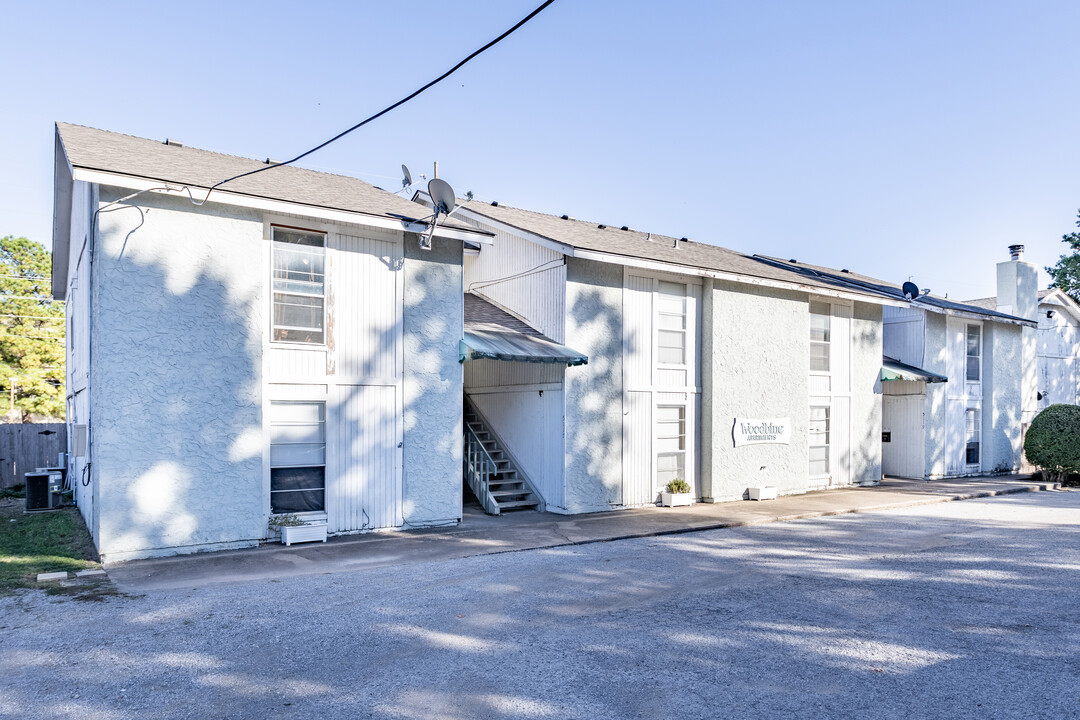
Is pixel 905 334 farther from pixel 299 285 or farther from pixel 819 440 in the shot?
pixel 299 285

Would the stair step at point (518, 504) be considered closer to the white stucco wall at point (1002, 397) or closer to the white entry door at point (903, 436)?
the white entry door at point (903, 436)

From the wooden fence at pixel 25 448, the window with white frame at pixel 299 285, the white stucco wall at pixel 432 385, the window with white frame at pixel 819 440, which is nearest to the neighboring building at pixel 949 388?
the window with white frame at pixel 819 440

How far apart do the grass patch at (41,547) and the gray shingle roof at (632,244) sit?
30.0 ft

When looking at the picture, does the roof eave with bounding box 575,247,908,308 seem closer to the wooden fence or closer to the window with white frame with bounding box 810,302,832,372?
the window with white frame with bounding box 810,302,832,372

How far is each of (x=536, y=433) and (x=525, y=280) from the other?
10.8 feet

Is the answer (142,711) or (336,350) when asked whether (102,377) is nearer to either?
(336,350)

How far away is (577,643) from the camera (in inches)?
238

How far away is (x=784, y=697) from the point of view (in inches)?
194

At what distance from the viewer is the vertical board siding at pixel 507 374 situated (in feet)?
44.4

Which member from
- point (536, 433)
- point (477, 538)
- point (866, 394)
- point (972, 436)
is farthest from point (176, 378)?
point (972, 436)

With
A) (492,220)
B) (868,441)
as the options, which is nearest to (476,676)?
(492,220)

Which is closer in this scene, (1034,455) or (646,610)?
(646,610)

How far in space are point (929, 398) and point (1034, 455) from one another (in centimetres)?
376

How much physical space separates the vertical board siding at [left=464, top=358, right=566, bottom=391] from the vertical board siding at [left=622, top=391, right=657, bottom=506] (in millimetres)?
1750
